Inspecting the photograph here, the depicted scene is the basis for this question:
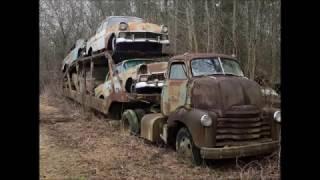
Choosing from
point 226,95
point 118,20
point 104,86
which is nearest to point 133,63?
point 104,86

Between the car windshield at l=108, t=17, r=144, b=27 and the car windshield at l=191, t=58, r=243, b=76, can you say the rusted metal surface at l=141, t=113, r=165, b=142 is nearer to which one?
the car windshield at l=191, t=58, r=243, b=76

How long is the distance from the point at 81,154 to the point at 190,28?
10.3 meters

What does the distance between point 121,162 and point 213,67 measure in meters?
2.61

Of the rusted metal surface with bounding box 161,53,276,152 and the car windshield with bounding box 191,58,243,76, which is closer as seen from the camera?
the rusted metal surface with bounding box 161,53,276,152

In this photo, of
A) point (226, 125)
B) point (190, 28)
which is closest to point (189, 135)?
point (226, 125)

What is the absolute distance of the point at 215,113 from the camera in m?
7.67

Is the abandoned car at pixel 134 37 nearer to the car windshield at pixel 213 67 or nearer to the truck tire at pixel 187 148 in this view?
the car windshield at pixel 213 67

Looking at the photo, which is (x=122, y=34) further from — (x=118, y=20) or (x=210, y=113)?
(x=210, y=113)

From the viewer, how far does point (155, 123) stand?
936 cm

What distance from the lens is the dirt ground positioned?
23.6 ft

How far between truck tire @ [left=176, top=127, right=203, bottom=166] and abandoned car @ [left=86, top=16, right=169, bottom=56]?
504cm

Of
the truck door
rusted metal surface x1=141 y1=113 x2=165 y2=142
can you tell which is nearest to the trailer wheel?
rusted metal surface x1=141 y1=113 x2=165 y2=142

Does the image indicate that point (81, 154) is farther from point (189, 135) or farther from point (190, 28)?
point (190, 28)

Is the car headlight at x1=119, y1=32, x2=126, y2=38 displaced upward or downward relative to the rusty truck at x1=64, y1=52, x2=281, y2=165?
upward
